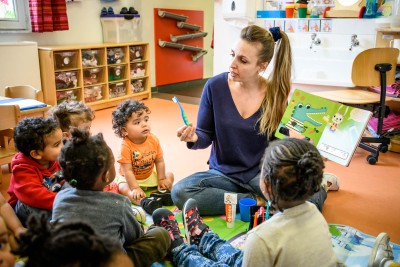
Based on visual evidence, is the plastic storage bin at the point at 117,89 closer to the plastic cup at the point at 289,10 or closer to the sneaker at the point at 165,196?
the plastic cup at the point at 289,10

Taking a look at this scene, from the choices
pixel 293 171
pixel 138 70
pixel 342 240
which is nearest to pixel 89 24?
pixel 138 70

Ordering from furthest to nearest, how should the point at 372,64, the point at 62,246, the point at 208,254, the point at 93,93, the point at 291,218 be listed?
the point at 93,93 → the point at 372,64 → the point at 208,254 → the point at 291,218 → the point at 62,246

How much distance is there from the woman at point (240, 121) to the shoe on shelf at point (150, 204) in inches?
3.2

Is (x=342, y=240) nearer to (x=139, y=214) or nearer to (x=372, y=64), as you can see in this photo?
(x=139, y=214)

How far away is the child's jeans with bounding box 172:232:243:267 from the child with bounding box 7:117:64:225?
21.7 inches

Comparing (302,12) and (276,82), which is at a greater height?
(302,12)

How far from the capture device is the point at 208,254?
1453 mm

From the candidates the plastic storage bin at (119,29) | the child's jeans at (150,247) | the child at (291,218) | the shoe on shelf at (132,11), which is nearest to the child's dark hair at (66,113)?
the child's jeans at (150,247)

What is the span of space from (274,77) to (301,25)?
85.4 inches

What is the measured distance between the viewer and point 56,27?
384cm

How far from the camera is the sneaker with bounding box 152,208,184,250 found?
4.88 feet

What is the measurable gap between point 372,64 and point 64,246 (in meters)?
2.54

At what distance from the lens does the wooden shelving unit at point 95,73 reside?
3.77 m

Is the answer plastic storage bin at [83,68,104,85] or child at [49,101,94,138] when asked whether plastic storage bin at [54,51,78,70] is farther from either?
child at [49,101,94,138]
